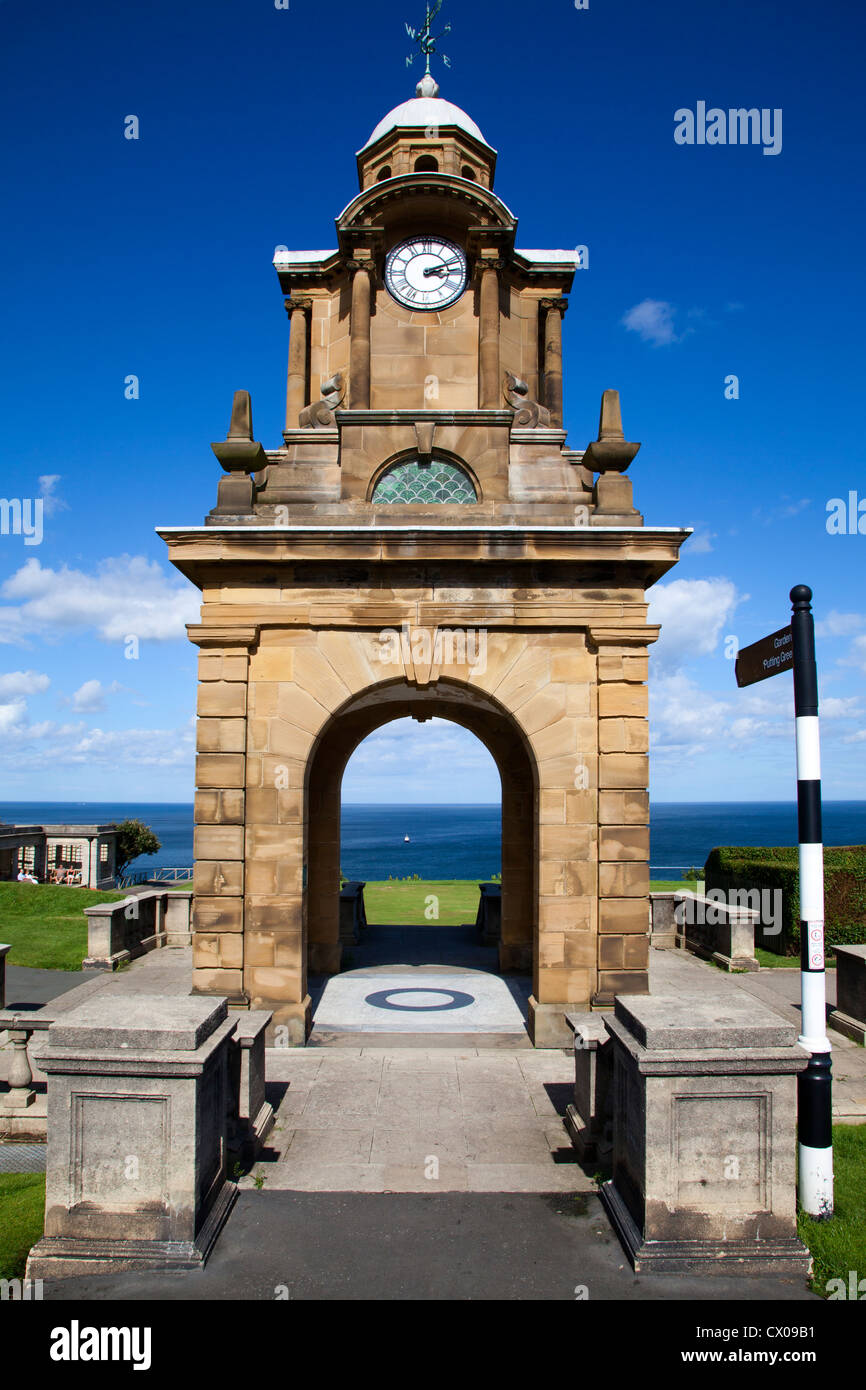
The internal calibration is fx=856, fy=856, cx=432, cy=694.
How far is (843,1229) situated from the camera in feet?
20.1

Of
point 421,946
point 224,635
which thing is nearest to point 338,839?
point 421,946

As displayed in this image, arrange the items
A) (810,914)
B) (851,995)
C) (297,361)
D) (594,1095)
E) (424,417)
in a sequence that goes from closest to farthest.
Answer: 1. (810,914)
2. (594,1095)
3. (424,417)
4. (851,995)
5. (297,361)

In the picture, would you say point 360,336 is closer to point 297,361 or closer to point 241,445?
point 297,361

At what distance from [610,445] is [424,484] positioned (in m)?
2.62

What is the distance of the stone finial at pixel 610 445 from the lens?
11.7m

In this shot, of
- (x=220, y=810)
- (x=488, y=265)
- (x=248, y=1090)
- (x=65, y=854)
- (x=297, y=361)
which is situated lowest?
(x=65, y=854)

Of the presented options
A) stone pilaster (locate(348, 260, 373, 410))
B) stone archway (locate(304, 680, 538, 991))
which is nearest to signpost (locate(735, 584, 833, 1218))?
stone archway (locate(304, 680, 538, 991))

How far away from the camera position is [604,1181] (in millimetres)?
7078

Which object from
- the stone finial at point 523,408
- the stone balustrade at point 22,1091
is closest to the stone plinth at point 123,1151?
→ the stone balustrade at point 22,1091

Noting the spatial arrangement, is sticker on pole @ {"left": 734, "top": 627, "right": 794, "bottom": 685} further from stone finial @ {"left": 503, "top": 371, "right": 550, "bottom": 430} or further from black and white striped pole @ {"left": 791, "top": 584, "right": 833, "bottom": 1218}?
stone finial @ {"left": 503, "top": 371, "right": 550, "bottom": 430}

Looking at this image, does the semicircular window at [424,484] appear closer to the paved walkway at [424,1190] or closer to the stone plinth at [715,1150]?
the paved walkway at [424,1190]
